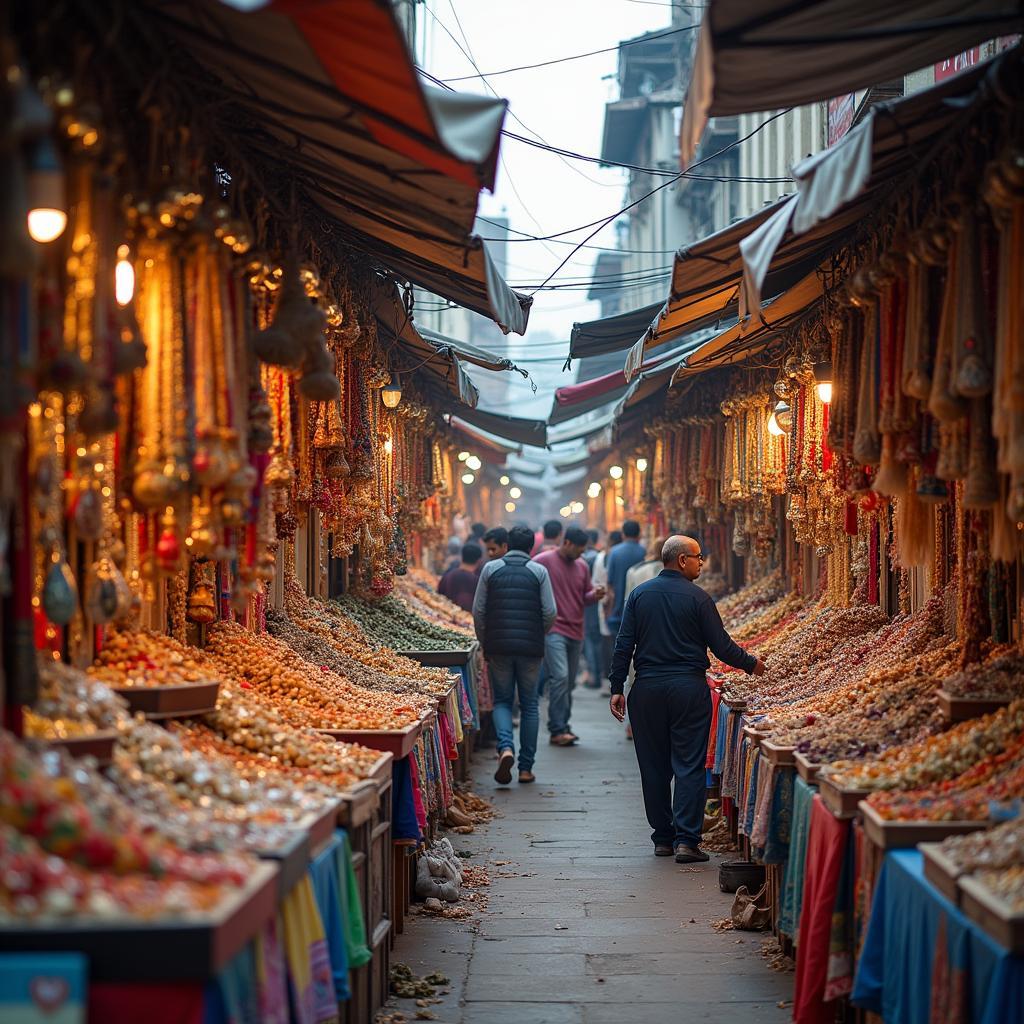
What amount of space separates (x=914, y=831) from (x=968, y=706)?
1231 mm

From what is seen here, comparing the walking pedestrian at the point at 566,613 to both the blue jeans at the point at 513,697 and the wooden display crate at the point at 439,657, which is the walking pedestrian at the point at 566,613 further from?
the wooden display crate at the point at 439,657

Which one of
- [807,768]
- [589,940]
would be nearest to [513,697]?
[589,940]

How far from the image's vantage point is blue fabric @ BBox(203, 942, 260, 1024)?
3094mm

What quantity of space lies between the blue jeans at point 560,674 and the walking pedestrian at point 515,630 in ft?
4.61

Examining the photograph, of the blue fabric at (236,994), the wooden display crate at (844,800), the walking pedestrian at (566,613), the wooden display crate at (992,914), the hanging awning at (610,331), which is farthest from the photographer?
the walking pedestrian at (566,613)

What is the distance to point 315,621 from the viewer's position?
9508mm

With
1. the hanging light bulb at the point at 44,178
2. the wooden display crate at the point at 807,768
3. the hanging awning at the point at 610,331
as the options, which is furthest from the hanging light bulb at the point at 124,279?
the hanging awning at the point at 610,331

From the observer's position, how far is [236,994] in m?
3.25

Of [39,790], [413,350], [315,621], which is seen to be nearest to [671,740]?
[315,621]

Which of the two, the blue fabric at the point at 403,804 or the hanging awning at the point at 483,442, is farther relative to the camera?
the hanging awning at the point at 483,442

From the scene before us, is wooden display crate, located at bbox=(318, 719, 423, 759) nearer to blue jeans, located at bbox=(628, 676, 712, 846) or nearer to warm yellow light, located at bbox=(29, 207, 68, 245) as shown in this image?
blue jeans, located at bbox=(628, 676, 712, 846)

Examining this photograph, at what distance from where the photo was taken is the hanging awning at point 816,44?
4.37 metres

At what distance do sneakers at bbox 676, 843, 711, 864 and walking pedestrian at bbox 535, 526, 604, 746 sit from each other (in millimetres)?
4544

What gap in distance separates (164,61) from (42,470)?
1480 mm
